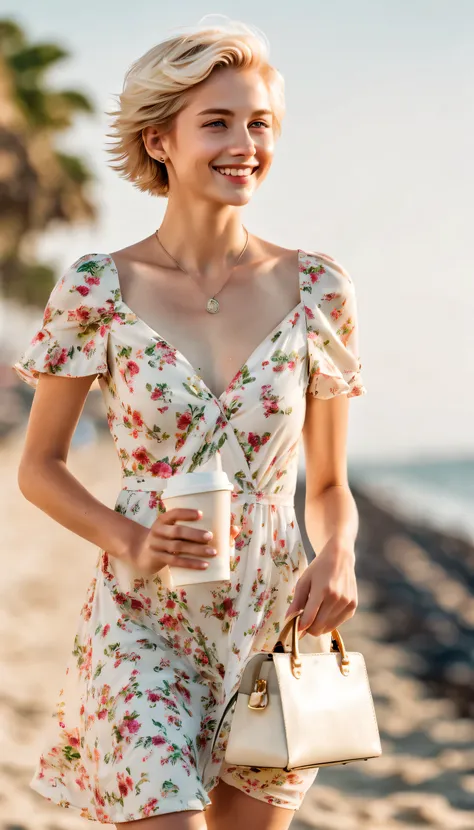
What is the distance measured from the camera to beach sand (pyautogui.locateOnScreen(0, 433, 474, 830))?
640cm

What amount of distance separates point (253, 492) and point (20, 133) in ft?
76.5

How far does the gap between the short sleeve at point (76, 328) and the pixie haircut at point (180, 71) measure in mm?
324

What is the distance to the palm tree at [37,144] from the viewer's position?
24.9 meters

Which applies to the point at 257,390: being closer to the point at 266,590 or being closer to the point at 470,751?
the point at 266,590

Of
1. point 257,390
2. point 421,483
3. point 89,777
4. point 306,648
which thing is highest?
point 421,483

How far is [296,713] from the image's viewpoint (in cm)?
245

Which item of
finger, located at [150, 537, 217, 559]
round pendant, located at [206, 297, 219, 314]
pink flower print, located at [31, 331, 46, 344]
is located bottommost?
finger, located at [150, 537, 217, 559]

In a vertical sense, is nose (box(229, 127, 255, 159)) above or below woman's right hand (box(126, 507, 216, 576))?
above

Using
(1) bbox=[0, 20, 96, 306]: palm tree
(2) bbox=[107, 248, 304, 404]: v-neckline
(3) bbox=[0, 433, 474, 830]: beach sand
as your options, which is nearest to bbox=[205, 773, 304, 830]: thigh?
(2) bbox=[107, 248, 304, 404]: v-neckline

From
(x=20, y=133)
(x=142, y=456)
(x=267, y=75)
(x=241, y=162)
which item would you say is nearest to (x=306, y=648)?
(x=142, y=456)

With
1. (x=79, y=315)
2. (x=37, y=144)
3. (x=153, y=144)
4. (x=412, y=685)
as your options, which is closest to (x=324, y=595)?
(x=79, y=315)

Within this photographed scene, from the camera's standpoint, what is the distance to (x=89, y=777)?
2660mm

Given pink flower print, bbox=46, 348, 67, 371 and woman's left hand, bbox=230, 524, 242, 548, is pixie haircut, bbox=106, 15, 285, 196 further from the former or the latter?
woman's left hand, bbox=230, 524, 242, 548

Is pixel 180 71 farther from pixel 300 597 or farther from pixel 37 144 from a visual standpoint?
pixel 37 144
